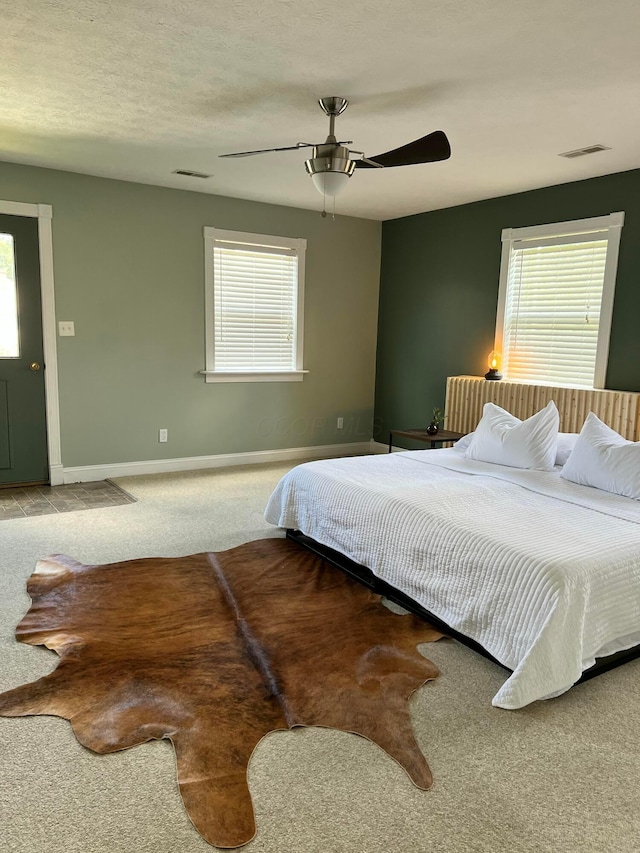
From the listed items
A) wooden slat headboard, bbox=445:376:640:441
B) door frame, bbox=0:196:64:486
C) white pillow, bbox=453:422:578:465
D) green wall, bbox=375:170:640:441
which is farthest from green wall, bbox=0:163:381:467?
white pillow, bbox=453:422:578:465

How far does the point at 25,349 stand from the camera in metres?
4.63

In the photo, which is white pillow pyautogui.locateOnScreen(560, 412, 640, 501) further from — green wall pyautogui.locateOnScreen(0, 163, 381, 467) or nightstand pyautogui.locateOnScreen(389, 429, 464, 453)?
green wall pyautogui.locateOnScreen(0, 163, 381, 467)

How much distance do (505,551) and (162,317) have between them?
3873 millimetres

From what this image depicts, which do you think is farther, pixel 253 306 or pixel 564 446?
pixel 253 306

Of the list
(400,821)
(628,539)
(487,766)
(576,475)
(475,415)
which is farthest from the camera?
(475,415)

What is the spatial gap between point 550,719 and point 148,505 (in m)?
3.18

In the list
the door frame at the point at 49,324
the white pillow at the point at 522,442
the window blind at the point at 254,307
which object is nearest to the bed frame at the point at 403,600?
the white pillow at the point at 522,442

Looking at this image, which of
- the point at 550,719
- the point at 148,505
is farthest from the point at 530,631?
the point at 148,505

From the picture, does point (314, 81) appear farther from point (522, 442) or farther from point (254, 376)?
point (254, 376)

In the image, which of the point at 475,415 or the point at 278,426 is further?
the point at 278,426

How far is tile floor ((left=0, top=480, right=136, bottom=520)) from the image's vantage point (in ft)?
13.8

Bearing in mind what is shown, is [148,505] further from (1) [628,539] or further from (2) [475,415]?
(1) [628,539]

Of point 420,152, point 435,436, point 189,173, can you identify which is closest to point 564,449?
point 435,436

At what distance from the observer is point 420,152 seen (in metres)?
2.73
